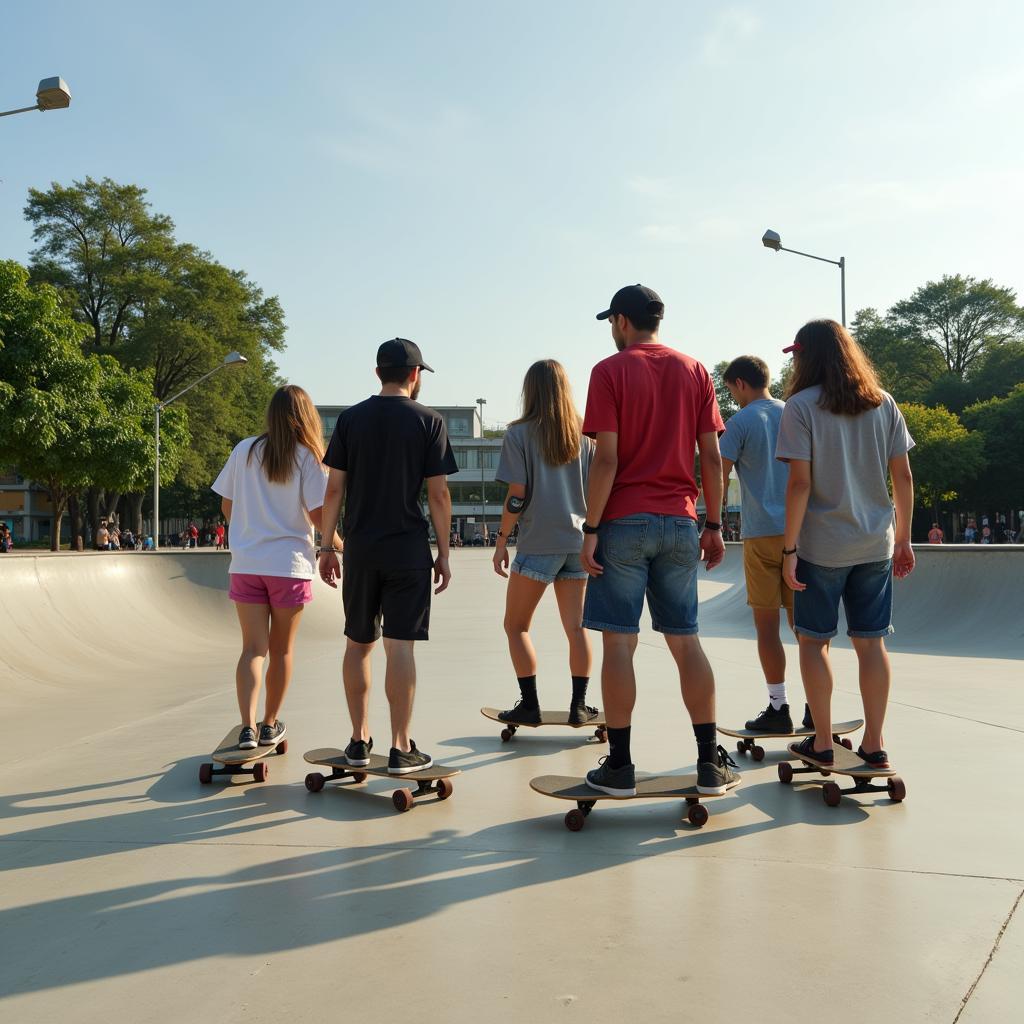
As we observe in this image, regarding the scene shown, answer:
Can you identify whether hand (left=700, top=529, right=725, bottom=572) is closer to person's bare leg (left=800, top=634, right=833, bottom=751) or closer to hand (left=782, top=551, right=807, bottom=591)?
hand (left=782, top=551, right=807, bottom=591)

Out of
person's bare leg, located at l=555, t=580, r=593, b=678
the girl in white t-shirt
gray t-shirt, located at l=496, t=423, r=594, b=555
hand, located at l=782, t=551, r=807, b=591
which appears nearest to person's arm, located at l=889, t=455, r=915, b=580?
hand, located at l=782, t=551, r=807, b=591

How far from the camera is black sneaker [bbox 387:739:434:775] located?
4.04m

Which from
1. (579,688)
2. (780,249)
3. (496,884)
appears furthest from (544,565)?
(780,249)

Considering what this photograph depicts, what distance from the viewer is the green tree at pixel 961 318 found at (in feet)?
228

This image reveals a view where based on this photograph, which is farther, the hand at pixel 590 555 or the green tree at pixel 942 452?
the green tree at pixel 942 452

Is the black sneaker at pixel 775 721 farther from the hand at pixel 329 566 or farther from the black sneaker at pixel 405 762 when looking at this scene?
the hand at pixel 329 566

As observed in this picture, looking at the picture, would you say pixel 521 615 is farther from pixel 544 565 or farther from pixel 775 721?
pixel 775 721

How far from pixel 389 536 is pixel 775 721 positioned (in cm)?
226

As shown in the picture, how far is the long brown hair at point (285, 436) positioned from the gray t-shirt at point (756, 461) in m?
2.11

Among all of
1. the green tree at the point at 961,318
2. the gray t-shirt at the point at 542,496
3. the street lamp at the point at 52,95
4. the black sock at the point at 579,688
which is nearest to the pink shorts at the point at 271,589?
the gray t-shirt at the point at 542,496

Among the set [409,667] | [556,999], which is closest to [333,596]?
[409,667]

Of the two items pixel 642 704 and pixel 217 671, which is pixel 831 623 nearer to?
pixel 642 704

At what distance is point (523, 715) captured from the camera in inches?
208

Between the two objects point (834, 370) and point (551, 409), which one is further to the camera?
point (551, 409)
